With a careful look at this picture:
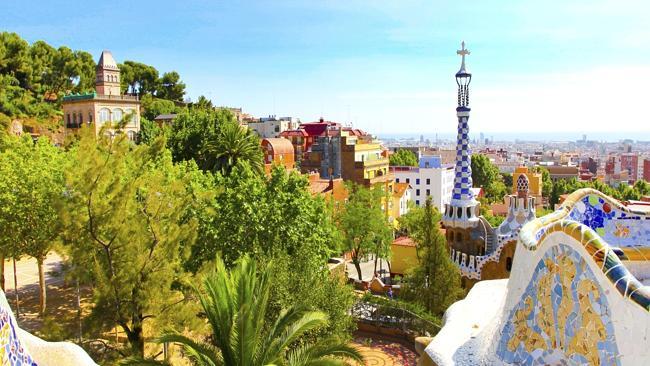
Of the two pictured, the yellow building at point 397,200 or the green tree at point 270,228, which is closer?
the green tree at point 270,228

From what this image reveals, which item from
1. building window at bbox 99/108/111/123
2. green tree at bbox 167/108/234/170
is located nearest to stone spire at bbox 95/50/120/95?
building window at bbox 99/108/111/123

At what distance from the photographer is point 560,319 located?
638 centimetres

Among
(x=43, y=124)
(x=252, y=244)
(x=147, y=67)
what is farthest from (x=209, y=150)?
(x=147, y=67)

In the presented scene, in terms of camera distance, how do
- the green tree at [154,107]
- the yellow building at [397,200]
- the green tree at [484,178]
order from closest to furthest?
the yellow building at [397,200], the green tree at [154,107], the green tree at [484,178]

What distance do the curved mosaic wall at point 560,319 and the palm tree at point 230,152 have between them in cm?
2127

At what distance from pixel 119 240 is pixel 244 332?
15.7 ft

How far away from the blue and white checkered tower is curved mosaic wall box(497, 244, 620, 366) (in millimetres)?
15285

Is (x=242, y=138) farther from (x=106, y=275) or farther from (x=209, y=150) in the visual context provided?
(x=106, y=275)

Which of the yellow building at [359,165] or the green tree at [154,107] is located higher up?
the green tree at [154,107]

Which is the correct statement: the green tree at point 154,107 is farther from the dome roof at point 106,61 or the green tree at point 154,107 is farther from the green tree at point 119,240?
the green tree at point 119,240

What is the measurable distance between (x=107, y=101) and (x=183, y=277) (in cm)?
3854

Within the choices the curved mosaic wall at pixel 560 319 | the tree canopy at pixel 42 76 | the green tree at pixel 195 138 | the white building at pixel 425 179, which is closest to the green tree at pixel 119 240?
the curved mosaic wall at pixel 560 319

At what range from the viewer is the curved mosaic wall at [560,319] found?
19.2 ft

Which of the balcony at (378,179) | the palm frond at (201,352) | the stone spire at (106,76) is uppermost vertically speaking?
the stone spire at (106,76)
